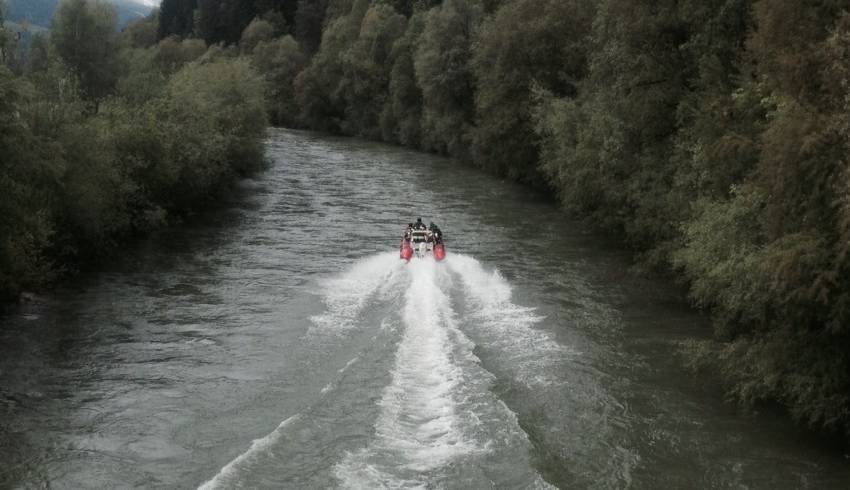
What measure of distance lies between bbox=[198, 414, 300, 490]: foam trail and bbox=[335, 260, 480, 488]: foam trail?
4.98ft

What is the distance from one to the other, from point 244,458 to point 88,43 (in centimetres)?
4757

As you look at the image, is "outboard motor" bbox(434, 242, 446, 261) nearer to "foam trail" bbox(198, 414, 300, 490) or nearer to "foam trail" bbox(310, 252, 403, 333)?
"foam trail" bbox(310, 252, 403, 333)

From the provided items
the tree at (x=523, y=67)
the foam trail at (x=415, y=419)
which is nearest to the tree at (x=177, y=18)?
the tree at (x=523, y=67)

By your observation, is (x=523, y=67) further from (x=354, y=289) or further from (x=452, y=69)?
(x=354, y=289)

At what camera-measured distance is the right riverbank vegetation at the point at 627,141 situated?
570 inches

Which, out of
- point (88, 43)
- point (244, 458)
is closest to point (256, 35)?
point (88, 43)

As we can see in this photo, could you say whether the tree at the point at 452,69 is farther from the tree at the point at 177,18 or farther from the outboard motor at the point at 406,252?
the tree at the point at 177,18

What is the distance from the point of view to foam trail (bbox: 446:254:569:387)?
18.8 m

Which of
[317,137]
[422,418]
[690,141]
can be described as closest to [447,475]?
[422,418]

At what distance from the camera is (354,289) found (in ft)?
85.3

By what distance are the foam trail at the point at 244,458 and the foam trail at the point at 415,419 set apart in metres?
1.52

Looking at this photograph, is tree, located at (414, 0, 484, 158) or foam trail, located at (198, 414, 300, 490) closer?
foam trail, located at (198, 414, 300, 490)

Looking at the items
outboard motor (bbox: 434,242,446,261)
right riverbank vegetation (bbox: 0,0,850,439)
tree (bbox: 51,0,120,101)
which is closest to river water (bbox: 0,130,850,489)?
outboard motor (bbox: 434,242,446,261)

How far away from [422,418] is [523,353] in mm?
4981
